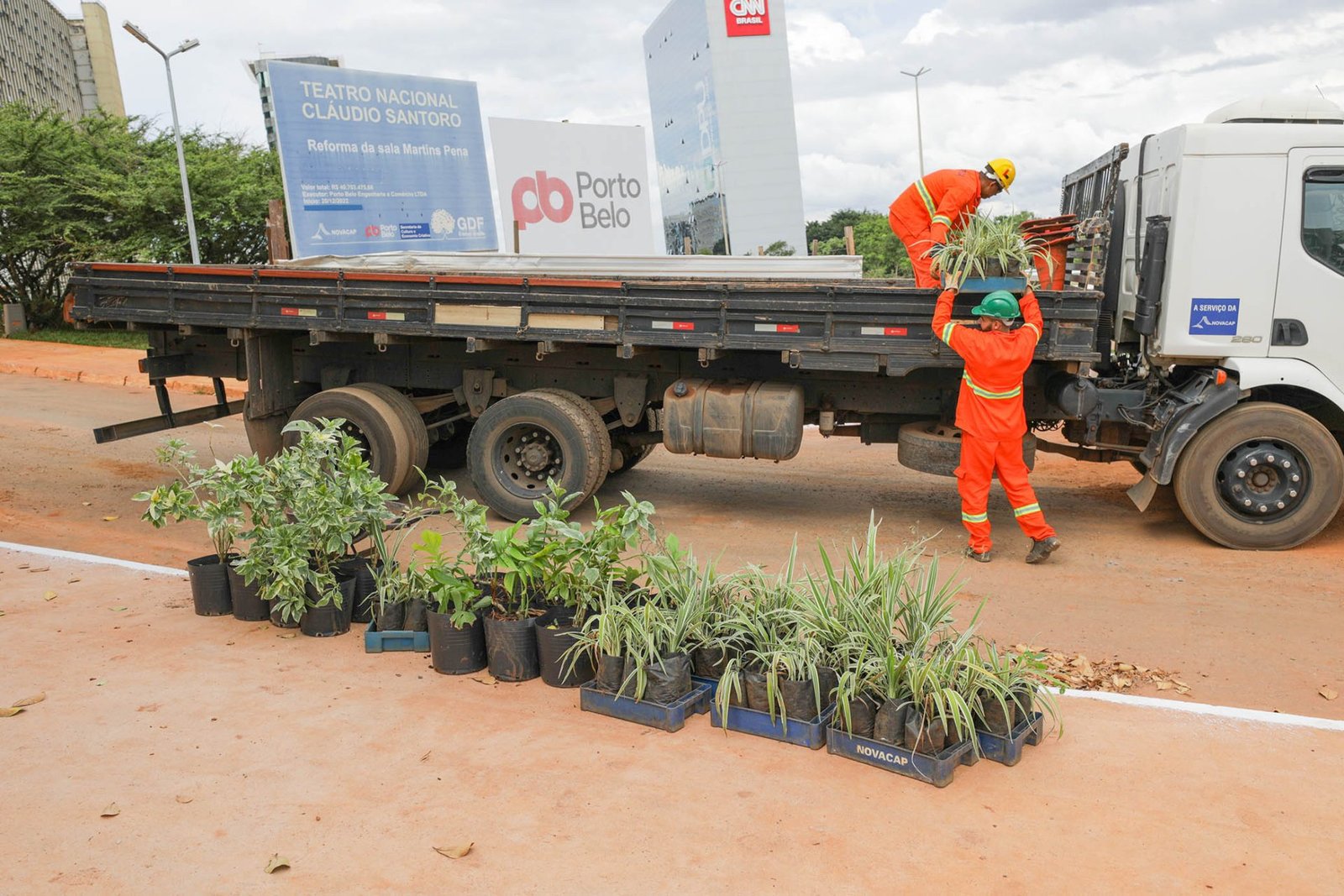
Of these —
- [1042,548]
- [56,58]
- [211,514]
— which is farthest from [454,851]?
[56,58]

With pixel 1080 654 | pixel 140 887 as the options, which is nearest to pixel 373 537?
pixel 140 887

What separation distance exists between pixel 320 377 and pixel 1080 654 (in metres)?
6.35

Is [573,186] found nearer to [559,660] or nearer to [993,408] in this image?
[993,408]

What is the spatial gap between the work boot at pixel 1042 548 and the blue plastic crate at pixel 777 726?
325cm

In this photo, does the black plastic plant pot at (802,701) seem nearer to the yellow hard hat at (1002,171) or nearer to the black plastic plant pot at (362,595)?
the black plastic plant pot at (362,595)

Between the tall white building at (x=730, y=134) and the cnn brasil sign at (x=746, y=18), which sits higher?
the cnn brasil sign at (x=746, y=18)

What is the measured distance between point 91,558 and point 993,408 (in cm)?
577

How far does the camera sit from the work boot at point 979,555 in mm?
6926

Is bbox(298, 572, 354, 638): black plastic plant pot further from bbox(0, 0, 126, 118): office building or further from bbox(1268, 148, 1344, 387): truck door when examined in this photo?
bbox(0, 0, 126, 118): office building

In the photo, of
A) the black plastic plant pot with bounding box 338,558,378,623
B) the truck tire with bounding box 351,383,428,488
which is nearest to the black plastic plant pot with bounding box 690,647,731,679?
the black plastic plant pot with bounding box 338,558,378,623

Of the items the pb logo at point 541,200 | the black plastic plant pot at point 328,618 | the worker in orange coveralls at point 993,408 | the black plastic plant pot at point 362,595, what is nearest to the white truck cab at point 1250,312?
the worker in orange coveralls at point 993,408

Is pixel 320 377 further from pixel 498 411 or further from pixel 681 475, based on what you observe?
pixel 681 475

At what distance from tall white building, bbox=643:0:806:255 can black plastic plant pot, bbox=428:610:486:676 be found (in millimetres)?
19222

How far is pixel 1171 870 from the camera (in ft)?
10.4
